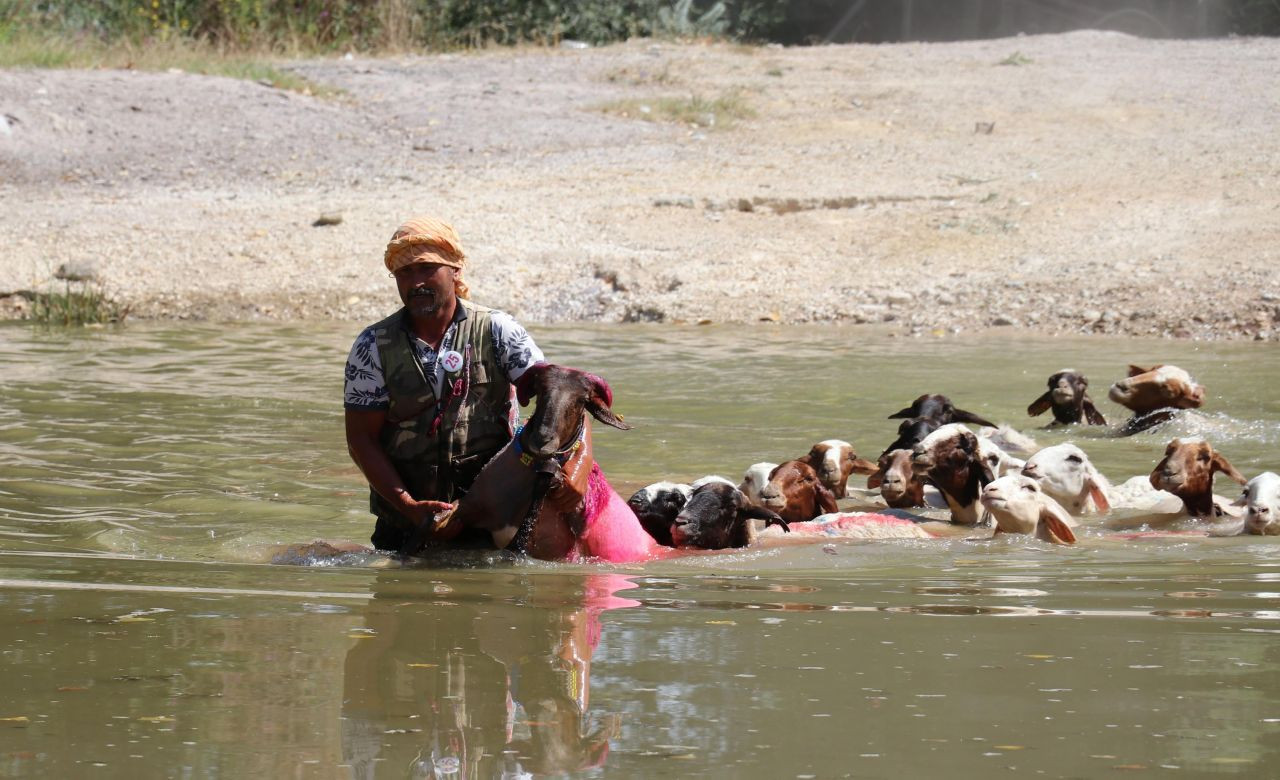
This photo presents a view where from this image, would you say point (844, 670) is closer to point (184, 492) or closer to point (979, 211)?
point (184, 492)

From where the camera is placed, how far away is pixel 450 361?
20.0 ft

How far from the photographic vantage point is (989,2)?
28.8 meters

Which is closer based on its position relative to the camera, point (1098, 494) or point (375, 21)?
point (1098, 494)

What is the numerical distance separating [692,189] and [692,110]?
362cm

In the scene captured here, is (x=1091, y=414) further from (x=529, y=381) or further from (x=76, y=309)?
(x=76, y=309)

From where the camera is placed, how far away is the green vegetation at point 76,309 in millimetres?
14219

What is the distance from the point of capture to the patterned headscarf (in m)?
5.96

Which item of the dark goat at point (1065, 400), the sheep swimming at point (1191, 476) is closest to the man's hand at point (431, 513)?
the sheep swimming at point (1191, 476)

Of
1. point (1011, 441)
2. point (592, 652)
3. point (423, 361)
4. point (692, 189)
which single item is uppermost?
point (692, 189)

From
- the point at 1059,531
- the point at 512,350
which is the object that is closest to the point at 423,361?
the point at 512,350

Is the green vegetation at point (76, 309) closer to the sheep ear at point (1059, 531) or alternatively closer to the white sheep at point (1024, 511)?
the white sheep at point (1024, 511)

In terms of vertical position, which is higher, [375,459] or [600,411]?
[600,411]

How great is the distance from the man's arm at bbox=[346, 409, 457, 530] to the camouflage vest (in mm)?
77

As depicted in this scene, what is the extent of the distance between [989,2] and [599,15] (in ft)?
23.1
